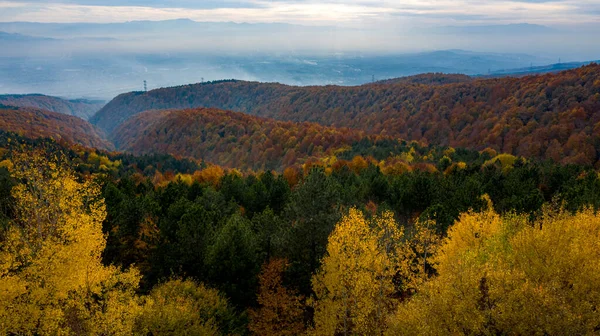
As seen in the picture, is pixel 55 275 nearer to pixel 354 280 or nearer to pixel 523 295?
pixel 354 280

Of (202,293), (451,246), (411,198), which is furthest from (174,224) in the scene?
(411,198)

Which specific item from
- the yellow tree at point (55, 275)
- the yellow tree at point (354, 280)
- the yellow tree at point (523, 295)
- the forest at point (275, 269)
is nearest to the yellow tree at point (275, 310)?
the forest at point (275, 269)

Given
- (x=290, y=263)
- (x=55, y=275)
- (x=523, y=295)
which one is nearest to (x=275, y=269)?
(x=290, y=263)

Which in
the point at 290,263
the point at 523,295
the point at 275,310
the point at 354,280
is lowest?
the point at 275,310

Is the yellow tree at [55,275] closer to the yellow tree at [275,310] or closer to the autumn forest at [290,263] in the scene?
the autumn forest at [290,263]

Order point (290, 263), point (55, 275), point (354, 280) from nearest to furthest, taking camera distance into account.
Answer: point (55, 275), point (354, 280), point (290, 263)

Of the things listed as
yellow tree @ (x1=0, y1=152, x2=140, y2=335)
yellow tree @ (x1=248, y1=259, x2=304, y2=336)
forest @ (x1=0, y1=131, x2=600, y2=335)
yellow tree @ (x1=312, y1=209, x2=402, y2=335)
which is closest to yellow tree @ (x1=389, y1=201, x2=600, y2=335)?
forest @ (x1=0, y1=131, x2=600, y2=335)

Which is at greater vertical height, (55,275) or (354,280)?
(55,275)

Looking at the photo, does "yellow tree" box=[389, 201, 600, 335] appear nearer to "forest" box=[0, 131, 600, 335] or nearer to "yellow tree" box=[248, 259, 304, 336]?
"forest" box=[0, 131, 600, 335]
